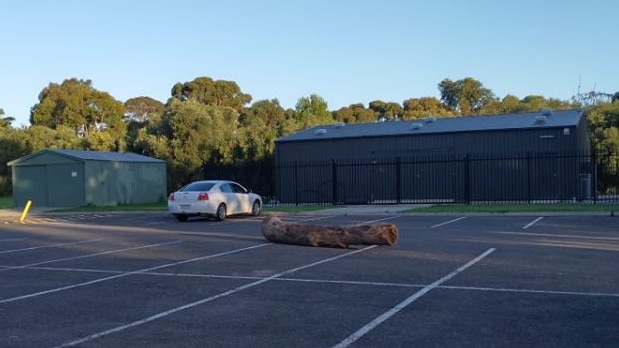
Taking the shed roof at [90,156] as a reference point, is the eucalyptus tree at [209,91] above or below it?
above

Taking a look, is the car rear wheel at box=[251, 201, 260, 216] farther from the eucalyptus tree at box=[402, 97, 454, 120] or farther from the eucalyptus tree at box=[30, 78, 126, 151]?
the eucalyptus tree at box=[402, 97, 454, 120]

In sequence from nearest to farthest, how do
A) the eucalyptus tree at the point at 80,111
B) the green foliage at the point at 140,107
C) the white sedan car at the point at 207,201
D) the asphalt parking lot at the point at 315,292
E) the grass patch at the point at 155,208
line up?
the asphalt parking lot at the point at 315,292 < the white sedan car at the point at 207,201 < the grass patch at the point at 155,208 < the eucalyptus tree at the point at 80,111 < the green foliage at the point at 140,107

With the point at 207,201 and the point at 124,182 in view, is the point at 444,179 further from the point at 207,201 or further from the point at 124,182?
the point at 124,182

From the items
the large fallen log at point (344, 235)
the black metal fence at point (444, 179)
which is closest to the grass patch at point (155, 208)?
the black metal fence at point (444, 179)

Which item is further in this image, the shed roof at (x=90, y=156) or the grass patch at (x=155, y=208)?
the shed roof at (x=90, y=156)

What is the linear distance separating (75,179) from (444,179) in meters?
18.5

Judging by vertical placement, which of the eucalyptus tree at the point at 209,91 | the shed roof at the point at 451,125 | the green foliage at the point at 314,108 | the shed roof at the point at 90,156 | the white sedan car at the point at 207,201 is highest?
the eucalyptus tree at the point at 209,91

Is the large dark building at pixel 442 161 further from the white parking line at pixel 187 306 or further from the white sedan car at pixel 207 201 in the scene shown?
the white parking line at pixel 187 306

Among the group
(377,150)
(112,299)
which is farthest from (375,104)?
(112,299)

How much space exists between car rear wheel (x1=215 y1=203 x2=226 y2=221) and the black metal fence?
9817 mm

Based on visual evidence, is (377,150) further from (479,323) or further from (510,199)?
(479,323)

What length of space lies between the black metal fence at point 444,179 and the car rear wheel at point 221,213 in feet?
32.2

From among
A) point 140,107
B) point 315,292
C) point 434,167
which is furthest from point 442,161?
point 140,107

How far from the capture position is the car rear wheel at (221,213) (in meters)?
23.1
